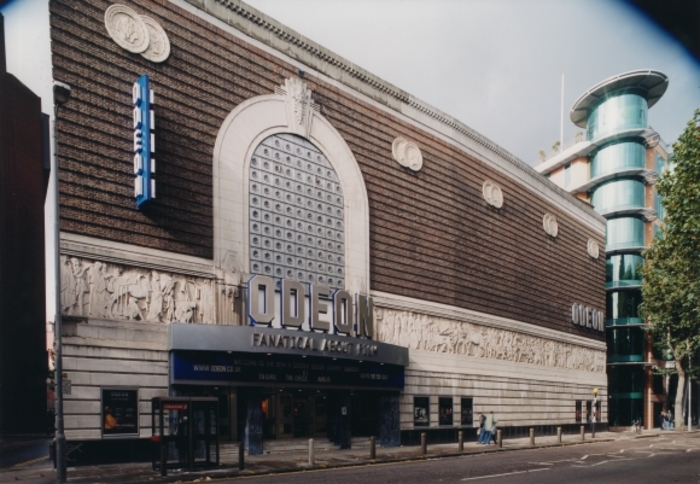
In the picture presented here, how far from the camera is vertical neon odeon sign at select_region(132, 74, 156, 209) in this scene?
23766 millimetres

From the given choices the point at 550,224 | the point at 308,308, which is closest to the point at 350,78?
the point at 308,308

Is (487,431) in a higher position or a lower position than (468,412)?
lower

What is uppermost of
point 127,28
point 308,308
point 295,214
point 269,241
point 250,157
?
point 127,28

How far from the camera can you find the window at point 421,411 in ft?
115

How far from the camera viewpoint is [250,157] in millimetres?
29016

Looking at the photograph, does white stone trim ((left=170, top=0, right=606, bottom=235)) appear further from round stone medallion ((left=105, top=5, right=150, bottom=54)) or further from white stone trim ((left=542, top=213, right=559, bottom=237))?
round stone medallion ((left=105, top=5, right=150, bottom=54))

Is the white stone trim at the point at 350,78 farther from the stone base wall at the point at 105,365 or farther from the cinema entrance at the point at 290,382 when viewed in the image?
the stone base wall at the point at 105,365

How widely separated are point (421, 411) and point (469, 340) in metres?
6.45

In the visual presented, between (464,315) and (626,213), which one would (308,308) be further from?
(626,213)

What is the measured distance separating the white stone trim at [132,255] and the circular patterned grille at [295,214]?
2.98 metres

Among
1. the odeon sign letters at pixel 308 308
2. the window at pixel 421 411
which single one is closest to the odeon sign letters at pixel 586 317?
the window at pixel 421 411

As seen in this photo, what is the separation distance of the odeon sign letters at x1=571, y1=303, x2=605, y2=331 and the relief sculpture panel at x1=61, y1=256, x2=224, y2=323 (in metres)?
36.3

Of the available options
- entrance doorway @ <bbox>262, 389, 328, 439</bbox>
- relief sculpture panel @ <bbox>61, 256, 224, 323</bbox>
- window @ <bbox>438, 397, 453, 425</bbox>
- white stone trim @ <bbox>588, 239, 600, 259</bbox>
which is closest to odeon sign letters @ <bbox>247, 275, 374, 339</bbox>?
relief sculpture panel @ <bbox>61, 256, 224, 323</bbox>

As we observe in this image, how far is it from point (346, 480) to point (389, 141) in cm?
2205
